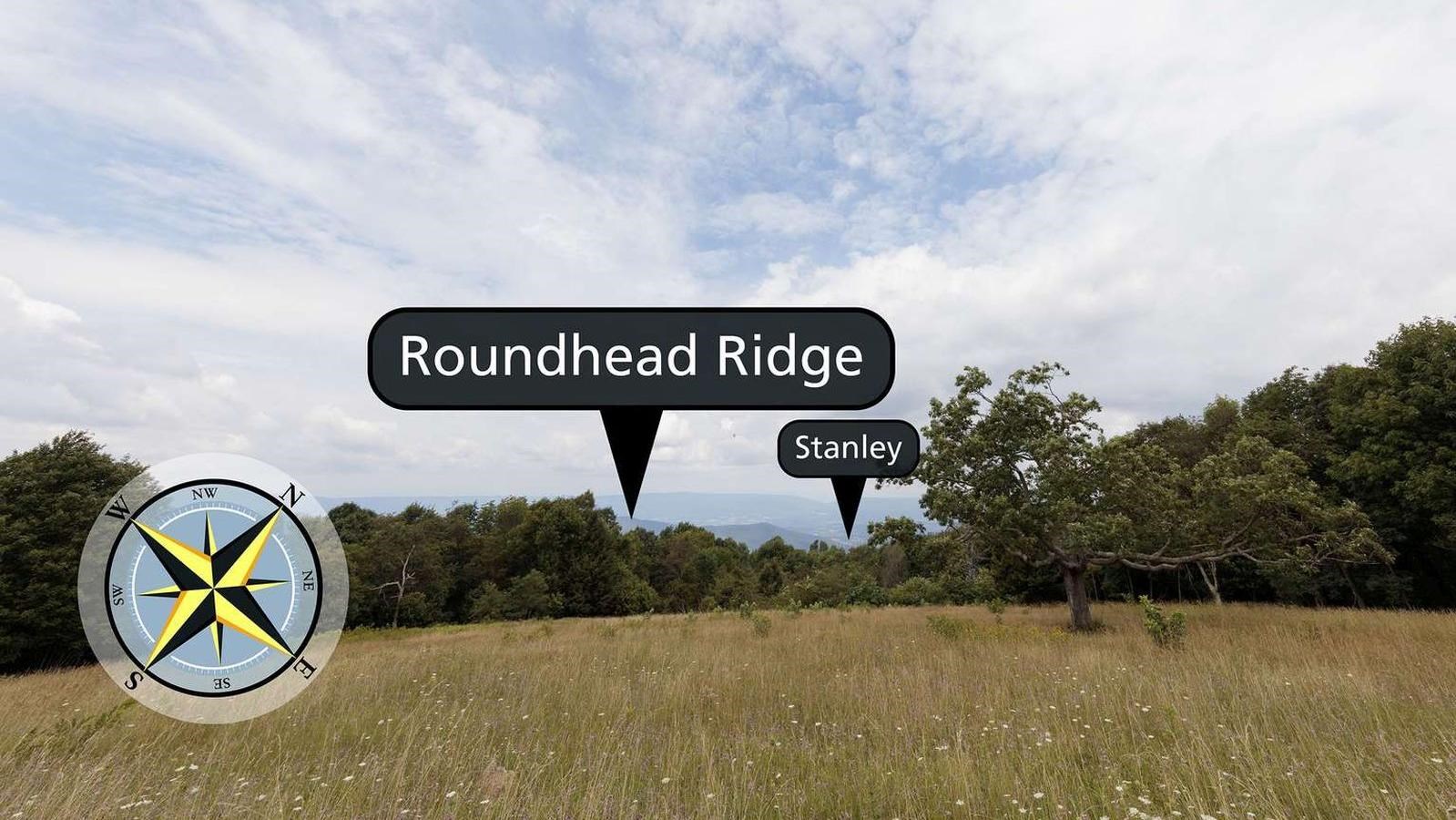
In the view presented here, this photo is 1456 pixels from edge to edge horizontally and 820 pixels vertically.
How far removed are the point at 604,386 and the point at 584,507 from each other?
5044 cm

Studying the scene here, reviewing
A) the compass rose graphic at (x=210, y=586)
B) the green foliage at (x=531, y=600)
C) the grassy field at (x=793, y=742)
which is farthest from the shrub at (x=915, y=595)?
the compass rose graphic at (x=210, y=586)

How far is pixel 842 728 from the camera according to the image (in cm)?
504

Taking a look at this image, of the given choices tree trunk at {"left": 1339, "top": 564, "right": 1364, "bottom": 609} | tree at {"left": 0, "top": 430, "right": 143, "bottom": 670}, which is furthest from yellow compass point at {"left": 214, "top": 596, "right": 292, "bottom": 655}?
tree trunk at {"left": 1339, "top": 564, "right": 1364, "bottom": 609}

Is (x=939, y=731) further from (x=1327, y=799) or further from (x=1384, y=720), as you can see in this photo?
(x=1384, y=720)

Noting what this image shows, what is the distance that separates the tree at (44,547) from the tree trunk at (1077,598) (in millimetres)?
39192

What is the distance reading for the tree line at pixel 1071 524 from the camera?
12742 mm

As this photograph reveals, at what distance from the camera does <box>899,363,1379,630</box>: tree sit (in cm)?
1221

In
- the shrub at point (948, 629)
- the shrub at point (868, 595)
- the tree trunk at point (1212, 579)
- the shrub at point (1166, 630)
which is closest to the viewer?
the shrub at point (1166, 630)

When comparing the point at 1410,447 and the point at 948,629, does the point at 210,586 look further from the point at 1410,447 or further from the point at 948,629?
the point at 1410,447

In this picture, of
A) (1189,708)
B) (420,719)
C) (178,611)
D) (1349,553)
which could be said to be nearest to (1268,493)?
(1349,553)

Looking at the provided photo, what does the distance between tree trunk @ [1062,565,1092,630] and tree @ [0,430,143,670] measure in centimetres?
3919

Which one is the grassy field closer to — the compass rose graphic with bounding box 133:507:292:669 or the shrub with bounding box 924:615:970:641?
the compass rose graphic with bounding box 133:507:292:669

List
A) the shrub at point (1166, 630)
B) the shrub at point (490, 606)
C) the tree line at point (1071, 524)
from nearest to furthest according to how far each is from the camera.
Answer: the shrub at point (1166, 630) → the tree line at point (1071, 524) → the shrub at point (490, 606)

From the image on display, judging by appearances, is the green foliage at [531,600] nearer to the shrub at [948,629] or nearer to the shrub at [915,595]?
the shrub at [915,595]
